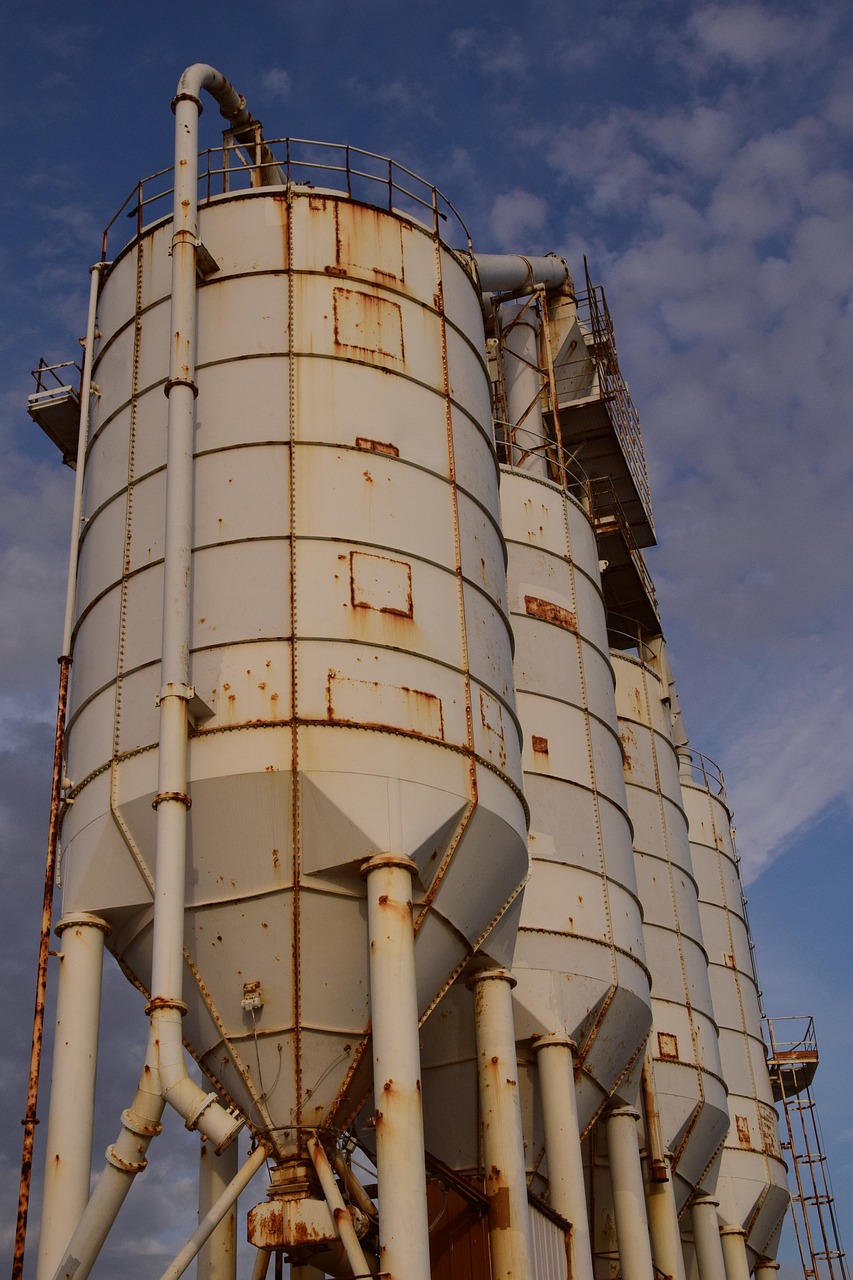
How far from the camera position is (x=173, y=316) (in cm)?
1453

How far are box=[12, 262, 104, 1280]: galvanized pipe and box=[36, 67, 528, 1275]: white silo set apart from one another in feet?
0.51

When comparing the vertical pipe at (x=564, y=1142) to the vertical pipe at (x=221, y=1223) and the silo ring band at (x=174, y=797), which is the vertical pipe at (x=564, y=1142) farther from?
the silo ring band at (x=174, y=797)

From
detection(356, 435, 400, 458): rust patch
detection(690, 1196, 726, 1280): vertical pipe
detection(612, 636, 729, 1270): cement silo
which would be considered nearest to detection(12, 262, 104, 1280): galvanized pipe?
detection(356, 435, 400, 458): rust patch

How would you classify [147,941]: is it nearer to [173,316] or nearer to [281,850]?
[281,850]

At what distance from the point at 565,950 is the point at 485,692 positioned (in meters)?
4.75

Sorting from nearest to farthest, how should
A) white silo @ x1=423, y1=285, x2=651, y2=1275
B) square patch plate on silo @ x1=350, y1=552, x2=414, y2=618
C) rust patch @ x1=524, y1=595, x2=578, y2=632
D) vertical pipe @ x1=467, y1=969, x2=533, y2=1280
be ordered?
square patch plate on silo @ x1=350, y1=552, x2=414, y2=618
vertical pipe @ x1=467, y1=969, x2=533, y2=1280
white silo @ x1=423, y1=285, x2=651, y2=1275
rust patch @ x1=524, y1=595, x2=578, y2=632

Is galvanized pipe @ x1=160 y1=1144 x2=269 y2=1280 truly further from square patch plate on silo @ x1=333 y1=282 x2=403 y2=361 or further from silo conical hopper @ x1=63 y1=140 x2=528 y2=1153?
square patch plate on silo @ x1=333 y1=282 x2=403 y2=361

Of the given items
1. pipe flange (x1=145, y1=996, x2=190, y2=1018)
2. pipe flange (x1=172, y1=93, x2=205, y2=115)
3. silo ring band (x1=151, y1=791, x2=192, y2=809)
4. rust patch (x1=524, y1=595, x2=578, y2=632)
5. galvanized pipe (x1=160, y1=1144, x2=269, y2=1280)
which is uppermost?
pipe flange (x1=172, y1=93, x2=205, y2=115)

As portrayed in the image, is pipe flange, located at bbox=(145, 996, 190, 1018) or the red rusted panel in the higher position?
pipe flange, located at bbox=(145, 996, 190, 1018)

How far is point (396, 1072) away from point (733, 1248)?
55.1ft

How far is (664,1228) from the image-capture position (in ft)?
67.3

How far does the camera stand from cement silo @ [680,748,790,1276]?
85.0ft

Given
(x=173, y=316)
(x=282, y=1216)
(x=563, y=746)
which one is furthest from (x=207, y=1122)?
(x=563, y=746)

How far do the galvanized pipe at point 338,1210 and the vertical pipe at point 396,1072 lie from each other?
0.39m
